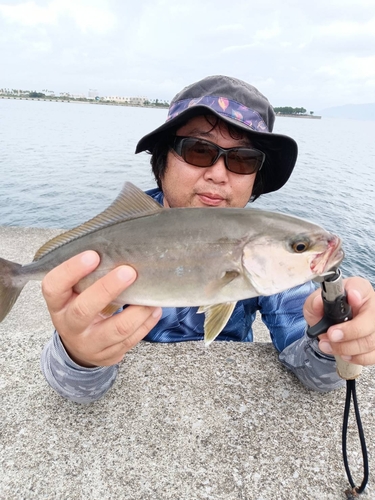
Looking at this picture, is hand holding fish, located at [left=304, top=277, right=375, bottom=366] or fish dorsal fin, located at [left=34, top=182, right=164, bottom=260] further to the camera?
fish dorsal fin, located at [left=34, top=182, right=164, bottom=260]

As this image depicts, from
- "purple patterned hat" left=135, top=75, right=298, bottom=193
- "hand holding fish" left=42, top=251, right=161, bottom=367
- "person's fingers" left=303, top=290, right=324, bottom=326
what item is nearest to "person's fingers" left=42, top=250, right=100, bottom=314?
"hand holding fish" left=42, top=251, right=161, bottom=367

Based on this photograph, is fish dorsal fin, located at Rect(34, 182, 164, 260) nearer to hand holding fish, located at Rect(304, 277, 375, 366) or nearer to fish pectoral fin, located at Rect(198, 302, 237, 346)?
fish pectoral fin, located at Rect(198, 302, 237, 346)

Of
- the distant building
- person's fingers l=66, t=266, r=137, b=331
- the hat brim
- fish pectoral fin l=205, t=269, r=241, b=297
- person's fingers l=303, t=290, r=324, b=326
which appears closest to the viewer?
person's fingers l=66, t=266, r=137, b=331

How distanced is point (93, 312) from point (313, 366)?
1440 millimetres

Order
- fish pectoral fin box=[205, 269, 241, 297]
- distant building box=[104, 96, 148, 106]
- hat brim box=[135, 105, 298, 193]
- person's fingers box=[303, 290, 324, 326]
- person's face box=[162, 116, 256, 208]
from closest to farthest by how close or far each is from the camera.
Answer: fish pectoral fin box=[205, 269, 241, 297] < person's fingers box=[303, 290, 324, 326] < hat brim box=[135, 105, 298, 193] < person's face box=[162, 116, 256, 208] < distant building box=[104, 96, 148, 106]

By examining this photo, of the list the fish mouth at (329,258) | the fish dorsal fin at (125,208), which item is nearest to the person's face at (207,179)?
the fish dorsal fin at (125,208)

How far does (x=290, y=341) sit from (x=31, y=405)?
1.89 metres

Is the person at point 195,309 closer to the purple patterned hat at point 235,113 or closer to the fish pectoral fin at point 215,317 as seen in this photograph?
the purple patterned hat at point 235,113

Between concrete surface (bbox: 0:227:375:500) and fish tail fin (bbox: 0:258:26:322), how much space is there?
637 millimetres

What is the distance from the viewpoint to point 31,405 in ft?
7.34

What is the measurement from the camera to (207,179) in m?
2.75

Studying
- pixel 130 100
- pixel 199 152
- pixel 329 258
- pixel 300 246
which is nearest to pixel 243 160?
pixel 199 152

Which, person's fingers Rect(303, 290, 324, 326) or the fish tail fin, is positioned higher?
person's fingers Rect(303, 290, 324, 326)

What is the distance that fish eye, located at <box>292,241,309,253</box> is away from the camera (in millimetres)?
1791
